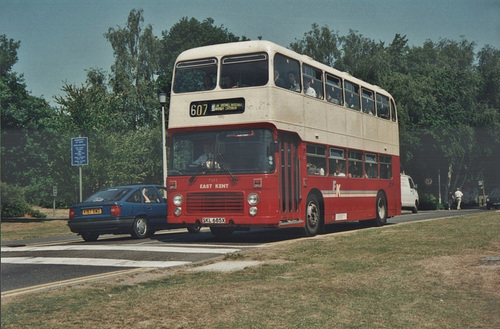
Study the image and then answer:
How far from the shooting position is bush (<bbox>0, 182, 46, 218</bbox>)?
38.3 meters

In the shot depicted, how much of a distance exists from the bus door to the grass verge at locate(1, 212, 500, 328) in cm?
453

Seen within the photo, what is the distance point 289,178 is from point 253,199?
1316 mm

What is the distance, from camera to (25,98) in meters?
54.7

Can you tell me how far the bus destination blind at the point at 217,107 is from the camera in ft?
53.0

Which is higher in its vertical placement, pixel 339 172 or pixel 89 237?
pixel 339 172

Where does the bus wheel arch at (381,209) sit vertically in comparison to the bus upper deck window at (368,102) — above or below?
below

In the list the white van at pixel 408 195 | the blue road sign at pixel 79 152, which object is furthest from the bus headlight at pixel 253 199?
the white van at pixel 408 195

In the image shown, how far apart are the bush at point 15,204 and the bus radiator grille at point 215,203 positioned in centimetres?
2375

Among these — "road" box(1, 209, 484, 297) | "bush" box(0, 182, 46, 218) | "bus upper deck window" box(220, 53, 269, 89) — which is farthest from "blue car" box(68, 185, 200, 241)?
"bush" box(0, 182, 46, 218)

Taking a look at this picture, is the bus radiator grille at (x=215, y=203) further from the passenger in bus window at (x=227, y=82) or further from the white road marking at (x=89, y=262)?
the white road marking at (x=89, y=262)

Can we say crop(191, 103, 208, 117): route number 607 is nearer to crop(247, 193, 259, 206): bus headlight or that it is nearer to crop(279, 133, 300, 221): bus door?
crop(279, 133, 300, 221): bus door

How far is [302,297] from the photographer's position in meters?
7.55

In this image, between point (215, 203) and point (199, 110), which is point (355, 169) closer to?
point (215, 203)

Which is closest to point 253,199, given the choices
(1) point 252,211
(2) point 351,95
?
(1) point 252,211
